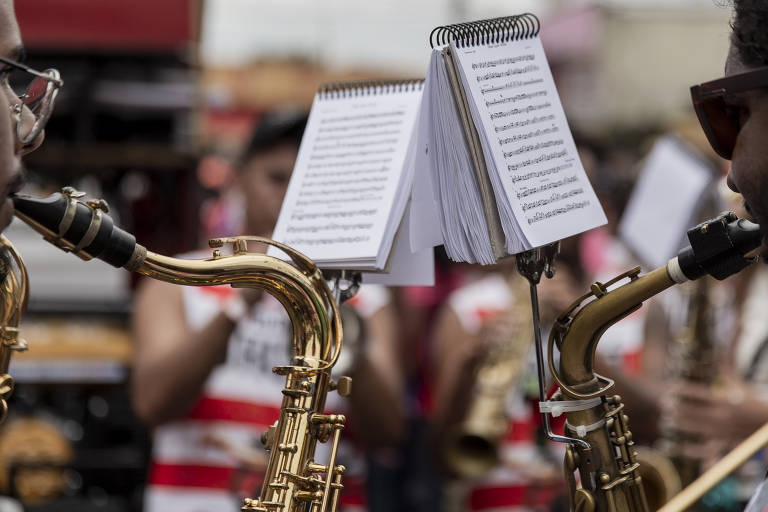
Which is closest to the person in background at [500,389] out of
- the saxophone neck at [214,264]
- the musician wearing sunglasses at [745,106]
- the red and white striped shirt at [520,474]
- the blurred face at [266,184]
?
the red and white striped shirt at [520,474]

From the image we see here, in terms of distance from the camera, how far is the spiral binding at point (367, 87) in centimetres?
197

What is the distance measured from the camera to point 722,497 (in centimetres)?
372

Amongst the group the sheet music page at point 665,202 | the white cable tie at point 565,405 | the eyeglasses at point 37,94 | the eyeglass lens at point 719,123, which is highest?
the sheet music page at point 665,202

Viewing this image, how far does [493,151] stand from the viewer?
1720 millimetres

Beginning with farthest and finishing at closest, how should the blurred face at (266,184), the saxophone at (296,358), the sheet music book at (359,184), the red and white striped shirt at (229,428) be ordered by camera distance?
the blurred face at (266,184), the red and white striped shirt at (229,428), the sheet music book at (359,184), the saxophone at (296,358)

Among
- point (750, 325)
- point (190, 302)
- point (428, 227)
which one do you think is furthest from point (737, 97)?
point (750, 325)

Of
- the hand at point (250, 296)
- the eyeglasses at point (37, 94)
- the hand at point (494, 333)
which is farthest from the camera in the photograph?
the hand at point (494, 333)

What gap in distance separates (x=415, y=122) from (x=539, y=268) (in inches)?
13.9

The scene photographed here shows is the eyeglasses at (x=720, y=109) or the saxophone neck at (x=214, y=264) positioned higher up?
the eyeglasses at (x=720, y=109)

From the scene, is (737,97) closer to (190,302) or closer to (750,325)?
(190,302)

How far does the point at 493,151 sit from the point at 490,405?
2507 mm

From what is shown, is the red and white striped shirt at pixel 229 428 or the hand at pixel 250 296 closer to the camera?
the hand at pixel 250 296

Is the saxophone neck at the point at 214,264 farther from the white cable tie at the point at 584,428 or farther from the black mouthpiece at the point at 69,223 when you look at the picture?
the white cable tie at the point at 584,428

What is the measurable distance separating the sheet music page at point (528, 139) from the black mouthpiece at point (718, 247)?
0.19m
